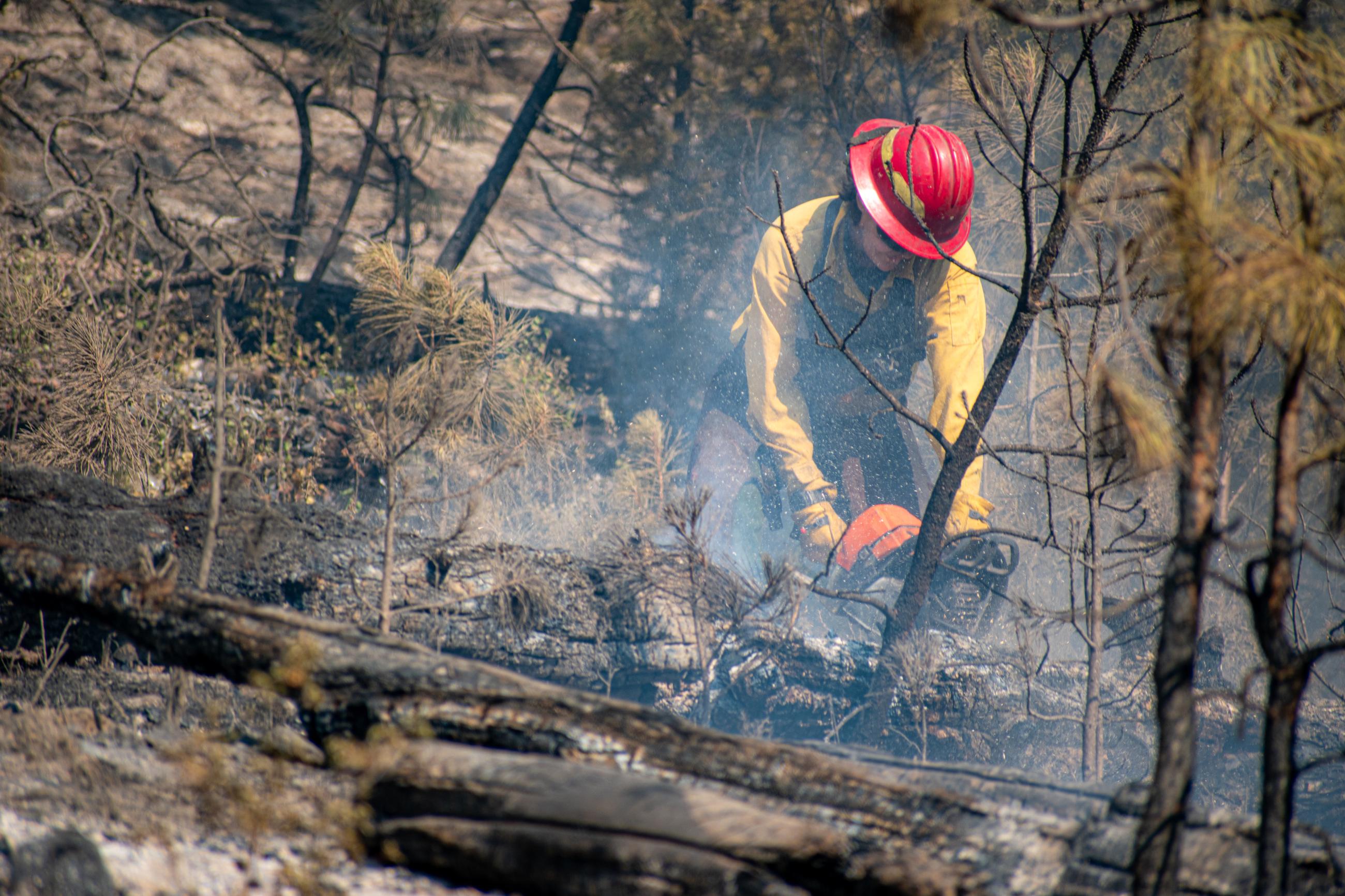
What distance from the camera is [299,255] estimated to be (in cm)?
658

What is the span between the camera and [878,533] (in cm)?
429

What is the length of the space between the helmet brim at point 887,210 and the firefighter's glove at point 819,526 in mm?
1440

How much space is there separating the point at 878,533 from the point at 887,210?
171 cm

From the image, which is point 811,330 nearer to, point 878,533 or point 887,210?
point 887,210

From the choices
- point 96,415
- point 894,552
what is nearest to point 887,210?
point 894,552

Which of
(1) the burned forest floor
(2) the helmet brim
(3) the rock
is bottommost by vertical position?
(3) the rock

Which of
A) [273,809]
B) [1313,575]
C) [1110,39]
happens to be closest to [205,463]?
[273,809]

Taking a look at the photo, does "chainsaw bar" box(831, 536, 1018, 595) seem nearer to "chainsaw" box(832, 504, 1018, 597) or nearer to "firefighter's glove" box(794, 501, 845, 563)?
"chainsaw" box(832, 504, 1018, 597)

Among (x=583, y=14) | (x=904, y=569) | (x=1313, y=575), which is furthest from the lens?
(x=1313, y=575)

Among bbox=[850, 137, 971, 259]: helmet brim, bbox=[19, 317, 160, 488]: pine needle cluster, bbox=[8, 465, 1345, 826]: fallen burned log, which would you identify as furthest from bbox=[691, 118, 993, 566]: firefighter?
bbox=[19, 317, 160, 488]: pine needle cluster

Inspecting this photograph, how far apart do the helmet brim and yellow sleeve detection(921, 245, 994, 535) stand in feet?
0.90

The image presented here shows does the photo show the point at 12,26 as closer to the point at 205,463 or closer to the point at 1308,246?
the point at 205,463

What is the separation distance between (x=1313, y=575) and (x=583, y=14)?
9233 mm

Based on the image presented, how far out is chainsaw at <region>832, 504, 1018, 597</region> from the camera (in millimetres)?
4273
